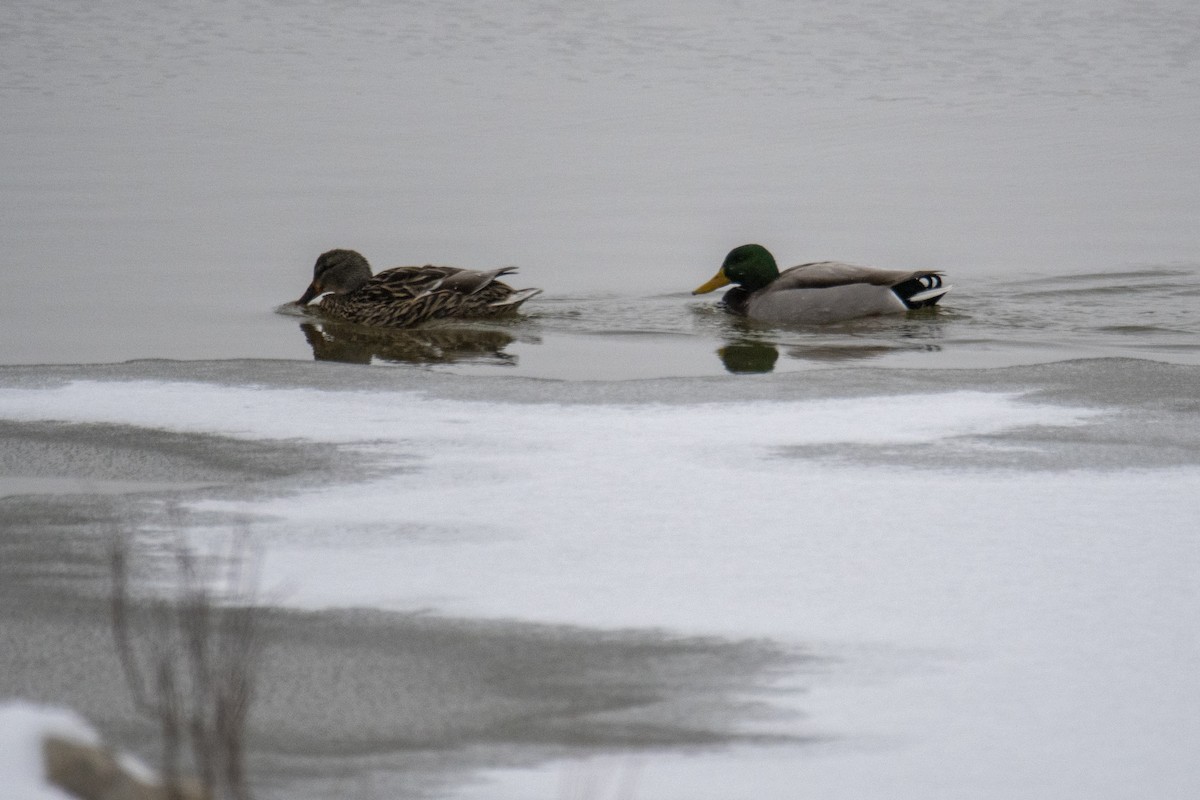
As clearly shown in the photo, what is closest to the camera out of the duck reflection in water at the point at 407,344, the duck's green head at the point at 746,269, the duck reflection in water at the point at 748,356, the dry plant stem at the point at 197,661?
the dry plant stem at the point at 197,661

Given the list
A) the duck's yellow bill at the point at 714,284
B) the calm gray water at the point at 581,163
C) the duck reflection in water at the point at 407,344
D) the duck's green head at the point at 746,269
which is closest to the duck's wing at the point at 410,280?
the duck reflection in water at the point at 407,344

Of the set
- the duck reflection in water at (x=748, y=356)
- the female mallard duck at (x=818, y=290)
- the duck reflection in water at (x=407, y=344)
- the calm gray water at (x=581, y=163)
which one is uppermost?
the calm gray water at (x=581, y=163)

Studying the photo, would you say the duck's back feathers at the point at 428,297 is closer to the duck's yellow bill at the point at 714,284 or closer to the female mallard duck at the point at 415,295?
the female mallard duck at the point at 415,295

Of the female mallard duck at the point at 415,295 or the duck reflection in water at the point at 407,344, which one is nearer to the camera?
the duck reflection in water at the point at 407,344

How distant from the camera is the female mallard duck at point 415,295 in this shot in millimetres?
10812

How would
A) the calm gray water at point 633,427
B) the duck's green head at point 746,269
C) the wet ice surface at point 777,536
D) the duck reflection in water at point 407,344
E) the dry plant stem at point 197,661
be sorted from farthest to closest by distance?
the duck's green head at point 746,269
the duck reflection in water at point 407,344
the calm gray water at point 633,427
the wet ice surface at point 777,536
the dry plant stem at point 197,661

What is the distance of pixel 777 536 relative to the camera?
5328 millimetres

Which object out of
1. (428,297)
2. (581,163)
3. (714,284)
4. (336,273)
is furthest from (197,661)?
(581,163)

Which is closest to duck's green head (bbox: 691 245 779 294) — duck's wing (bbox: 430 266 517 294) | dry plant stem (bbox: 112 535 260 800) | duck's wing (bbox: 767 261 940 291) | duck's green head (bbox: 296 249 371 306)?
duck's wing (bbox: 767 261 940 291)

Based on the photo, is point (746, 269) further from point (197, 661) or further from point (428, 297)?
point (197, 661)

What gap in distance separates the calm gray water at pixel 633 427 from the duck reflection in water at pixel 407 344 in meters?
0.06

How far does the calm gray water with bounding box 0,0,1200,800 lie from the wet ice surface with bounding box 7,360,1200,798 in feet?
0.07

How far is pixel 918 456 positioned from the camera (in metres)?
6.41

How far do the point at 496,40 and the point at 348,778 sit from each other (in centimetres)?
2352
